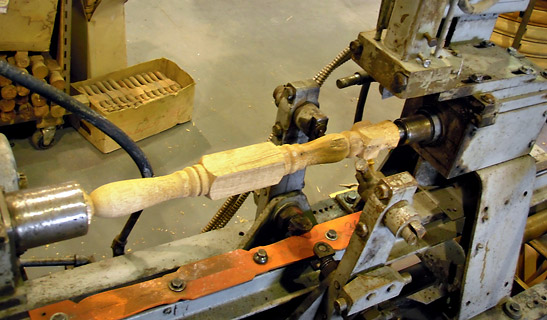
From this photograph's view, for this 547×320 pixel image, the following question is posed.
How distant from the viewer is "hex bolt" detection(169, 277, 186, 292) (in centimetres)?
131

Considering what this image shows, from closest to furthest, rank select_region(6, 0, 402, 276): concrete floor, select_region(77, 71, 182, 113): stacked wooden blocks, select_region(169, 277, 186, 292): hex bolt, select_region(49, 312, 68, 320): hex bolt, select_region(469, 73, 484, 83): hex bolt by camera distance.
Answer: select_region(49, 312, 68, 320): hex bolt < select_region(169, 277, 186, 292): hex bolt < select_region(469, 73, 484, 83): hex bolt < select_region(6, 0, 402, 276): concrete floor < select_region(77, 71, 182, 113): stacked wooden blocks

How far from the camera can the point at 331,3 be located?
470 centimetres

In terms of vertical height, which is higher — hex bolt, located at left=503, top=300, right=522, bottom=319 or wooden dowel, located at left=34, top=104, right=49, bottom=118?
hex bolt, located at left=503, top=300, right=522, bottom=319

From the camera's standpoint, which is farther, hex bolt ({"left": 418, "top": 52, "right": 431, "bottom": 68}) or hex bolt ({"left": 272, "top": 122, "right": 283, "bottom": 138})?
hex bolt ({"left": 272, "top": 122, "right": 283, "bottom": 138})

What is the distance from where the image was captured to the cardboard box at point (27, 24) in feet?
7.99

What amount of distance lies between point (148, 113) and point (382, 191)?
185cm

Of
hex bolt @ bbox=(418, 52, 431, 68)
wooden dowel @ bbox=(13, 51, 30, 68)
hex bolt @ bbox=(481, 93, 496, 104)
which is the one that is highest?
hex bolt @ bbox=(418, 52, 431, 68)

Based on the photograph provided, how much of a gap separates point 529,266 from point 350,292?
1405mm

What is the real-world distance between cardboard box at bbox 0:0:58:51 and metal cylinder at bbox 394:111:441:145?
1.89m

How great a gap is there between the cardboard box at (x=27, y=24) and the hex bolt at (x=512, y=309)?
7.77 feet

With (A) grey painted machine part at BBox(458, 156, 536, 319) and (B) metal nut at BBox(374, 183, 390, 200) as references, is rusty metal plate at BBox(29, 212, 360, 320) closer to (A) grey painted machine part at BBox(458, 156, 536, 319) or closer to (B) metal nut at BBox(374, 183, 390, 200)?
(B) metal nut at BBox(374, 183, 390, 200)

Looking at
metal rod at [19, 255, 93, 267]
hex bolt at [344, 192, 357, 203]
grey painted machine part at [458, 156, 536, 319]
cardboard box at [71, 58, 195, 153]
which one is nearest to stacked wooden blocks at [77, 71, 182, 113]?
cardboard box at [71, 58, 195, 153]

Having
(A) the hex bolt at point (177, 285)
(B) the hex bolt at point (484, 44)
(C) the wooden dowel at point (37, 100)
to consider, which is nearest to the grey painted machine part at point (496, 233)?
(B) the hex bolt at point (484, 44)

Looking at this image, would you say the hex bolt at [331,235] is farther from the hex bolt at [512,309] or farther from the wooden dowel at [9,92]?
the wooden dowel at [9,92]
